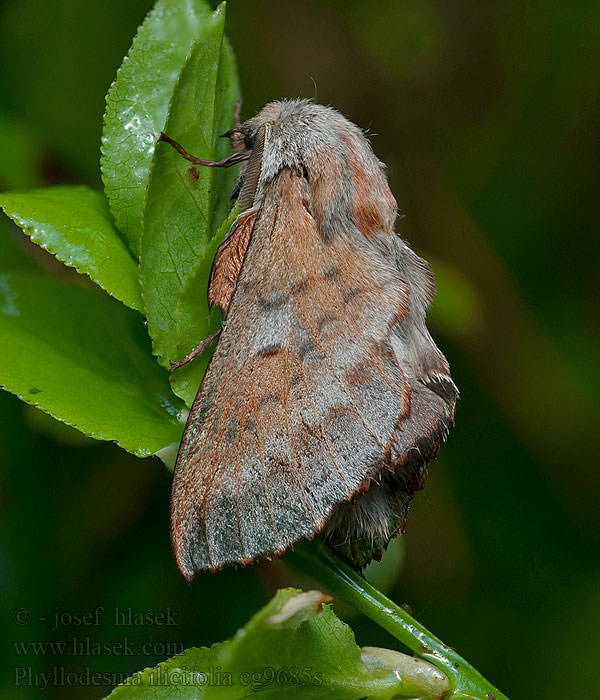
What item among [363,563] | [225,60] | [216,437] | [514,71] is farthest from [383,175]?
[514,71]

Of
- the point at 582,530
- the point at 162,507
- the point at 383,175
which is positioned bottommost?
the point at 162,507

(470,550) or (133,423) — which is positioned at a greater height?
(133,423)

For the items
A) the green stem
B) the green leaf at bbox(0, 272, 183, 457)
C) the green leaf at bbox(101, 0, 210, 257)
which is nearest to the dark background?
the green leaf at bbox(0, 272, 183, 457)

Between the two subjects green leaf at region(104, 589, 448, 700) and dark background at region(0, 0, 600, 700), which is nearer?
green leaf at region(104, 589, 448, 700)

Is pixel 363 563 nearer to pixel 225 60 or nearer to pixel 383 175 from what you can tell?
pixel 383 175

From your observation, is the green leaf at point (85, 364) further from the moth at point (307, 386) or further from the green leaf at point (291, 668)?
the green leaf at point (291, 668)

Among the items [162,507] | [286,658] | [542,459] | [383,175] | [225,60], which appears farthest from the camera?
[542,459]

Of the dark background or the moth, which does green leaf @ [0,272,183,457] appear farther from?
the dark background
